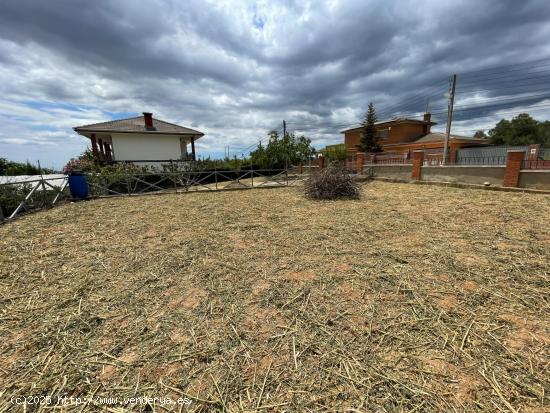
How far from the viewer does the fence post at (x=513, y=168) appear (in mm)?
8312

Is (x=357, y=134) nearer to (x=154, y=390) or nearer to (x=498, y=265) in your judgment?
(x=498, y=265)

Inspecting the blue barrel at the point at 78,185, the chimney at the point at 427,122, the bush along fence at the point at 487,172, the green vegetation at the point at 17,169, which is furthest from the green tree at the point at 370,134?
the green vegetation at the point at 17,169

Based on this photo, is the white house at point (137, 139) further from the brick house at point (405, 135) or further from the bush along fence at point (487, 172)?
the brick house at point (405, 135)

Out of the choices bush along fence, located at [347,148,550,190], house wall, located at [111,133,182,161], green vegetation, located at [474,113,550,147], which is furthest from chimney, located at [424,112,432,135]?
house wall, located at [111,133,182,161]

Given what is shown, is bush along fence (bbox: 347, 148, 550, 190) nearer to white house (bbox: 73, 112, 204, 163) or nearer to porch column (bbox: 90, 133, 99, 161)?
white house (bbox: 73, 112, 204, 163)

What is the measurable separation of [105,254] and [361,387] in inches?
160

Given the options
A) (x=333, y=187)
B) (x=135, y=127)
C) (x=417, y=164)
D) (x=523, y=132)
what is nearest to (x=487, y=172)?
(x=417, y=164)

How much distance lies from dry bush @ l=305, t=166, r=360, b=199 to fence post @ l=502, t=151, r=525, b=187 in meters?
5.24

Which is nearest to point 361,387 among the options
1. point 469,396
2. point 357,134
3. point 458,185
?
point 469,396

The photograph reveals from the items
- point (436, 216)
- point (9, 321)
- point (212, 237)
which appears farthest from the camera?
point (436, 216)

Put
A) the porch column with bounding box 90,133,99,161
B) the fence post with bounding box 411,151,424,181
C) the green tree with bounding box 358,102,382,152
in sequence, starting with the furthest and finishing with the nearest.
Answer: the green tree with bounding box 358,102,382,152 → the porch column with bounding box 90,133,99,161 → the fence post with bounding box 411,151,424,181

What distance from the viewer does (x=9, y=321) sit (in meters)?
2.25

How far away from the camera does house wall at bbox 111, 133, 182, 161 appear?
61.0ft

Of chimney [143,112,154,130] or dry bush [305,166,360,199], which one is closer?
dry bush [305,166,360,199]
